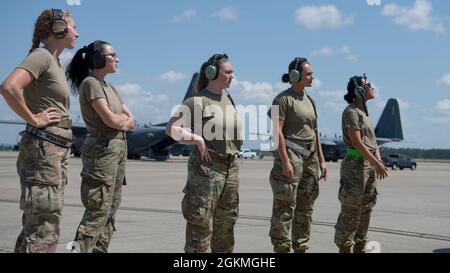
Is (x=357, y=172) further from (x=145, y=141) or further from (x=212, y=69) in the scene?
(x=145, y=141)

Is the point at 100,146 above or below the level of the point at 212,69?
below

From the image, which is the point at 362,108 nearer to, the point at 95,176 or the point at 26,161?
the point at 95,176

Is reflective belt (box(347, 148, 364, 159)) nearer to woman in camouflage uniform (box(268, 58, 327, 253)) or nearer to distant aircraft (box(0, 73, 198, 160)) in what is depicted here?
woman in camouflage uniform (box(268, 58, 327, 253))

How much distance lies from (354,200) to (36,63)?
3945 mm

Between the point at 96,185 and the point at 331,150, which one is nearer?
the point at 96,185

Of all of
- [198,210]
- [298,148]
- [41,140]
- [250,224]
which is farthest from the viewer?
[250,224]

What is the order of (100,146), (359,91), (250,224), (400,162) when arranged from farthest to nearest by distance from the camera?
(400,162) < (250,224) < (359,91) < (100,146)

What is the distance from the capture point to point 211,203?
208 inches

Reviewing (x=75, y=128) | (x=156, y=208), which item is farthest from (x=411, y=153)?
(x=156, y=208)

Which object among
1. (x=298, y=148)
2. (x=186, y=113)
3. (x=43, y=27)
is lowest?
(x=298, y=148)

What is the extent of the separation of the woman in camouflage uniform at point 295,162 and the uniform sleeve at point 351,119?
0.47 meters

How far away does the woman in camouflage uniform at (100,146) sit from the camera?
527 cm

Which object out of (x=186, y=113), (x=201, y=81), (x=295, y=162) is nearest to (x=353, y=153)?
(x=295, y=162)

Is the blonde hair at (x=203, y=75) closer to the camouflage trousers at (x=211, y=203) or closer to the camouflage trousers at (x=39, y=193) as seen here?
the camouflage trousers at (x=211, y=203)
